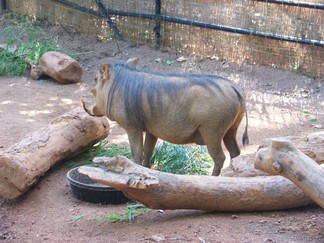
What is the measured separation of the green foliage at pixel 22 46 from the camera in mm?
10297

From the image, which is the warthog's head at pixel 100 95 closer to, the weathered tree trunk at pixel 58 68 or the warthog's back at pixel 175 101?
the warthog's back at pixel 175 101

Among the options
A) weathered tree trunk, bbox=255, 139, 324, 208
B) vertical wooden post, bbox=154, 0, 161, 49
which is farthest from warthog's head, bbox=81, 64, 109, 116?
vertical wooden post, bbox=154, 0, 161, 49

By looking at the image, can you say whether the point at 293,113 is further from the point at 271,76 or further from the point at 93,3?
the point at 93,3

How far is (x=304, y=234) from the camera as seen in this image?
175 inches

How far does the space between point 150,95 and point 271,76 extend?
13.3 ft

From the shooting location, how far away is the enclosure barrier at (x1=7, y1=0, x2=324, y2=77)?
959 centimetres

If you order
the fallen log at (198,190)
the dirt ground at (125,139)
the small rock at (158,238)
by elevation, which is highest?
the fallen log at (198,190)

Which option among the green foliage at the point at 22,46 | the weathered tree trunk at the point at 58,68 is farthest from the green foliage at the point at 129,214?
the green foliage at the point at 22,46

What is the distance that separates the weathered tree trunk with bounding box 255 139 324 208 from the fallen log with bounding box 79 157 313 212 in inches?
25.8

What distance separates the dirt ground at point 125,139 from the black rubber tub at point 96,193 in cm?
7

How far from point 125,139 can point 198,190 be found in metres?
2.78

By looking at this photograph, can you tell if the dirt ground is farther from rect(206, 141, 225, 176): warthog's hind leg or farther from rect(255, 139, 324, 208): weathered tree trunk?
rect(206, 141, 225, 176): warthog's hind leg

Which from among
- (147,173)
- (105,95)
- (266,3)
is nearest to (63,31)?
(266,3)

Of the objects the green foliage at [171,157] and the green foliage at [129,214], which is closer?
the green foliage at [129,214]
